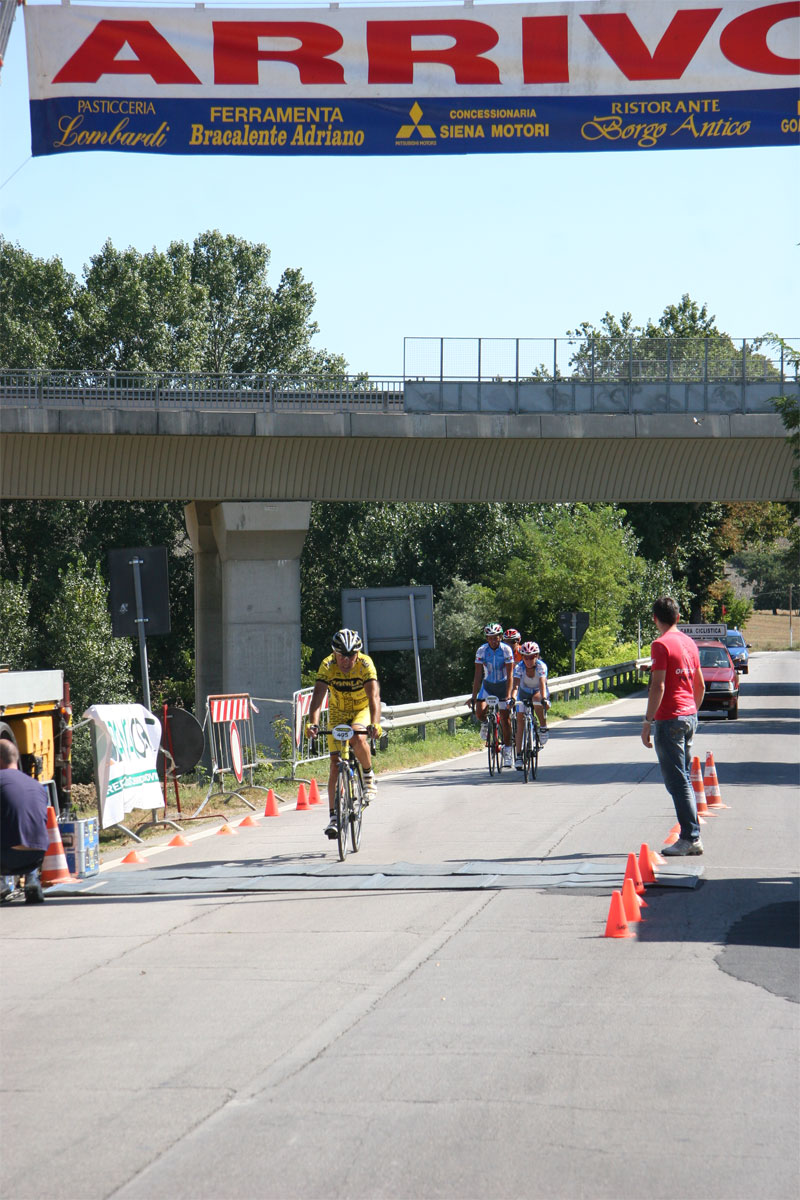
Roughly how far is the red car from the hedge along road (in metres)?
23.8

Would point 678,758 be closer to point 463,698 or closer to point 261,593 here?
point 463,698

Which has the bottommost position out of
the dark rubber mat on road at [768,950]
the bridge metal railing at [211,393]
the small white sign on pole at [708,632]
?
the dark rubber mat on road at [768,950]

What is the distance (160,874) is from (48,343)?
4931 centimetres

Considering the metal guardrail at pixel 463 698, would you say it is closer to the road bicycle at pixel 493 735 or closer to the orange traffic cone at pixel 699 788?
the road bicycle at pixel 493 735

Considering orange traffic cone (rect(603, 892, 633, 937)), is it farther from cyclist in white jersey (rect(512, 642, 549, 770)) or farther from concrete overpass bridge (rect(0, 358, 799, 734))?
concrete overpass bridge (rect(0, 358, 799, 734))

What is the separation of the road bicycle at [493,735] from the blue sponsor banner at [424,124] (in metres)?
9.25

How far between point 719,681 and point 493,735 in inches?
659

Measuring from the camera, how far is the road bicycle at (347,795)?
11344mm

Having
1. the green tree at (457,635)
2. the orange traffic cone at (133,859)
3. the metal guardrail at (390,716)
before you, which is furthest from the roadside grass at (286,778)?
A: the green tree at (457,635)

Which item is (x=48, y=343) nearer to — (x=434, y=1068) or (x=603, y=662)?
(x=603, y=662)

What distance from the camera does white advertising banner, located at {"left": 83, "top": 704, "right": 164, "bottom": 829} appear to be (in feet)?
41.9

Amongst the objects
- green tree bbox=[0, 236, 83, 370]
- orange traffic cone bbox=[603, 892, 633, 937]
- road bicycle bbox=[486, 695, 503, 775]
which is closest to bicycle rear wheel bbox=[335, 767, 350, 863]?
orange traffic cone bbox=[603, 892, 633, 937]

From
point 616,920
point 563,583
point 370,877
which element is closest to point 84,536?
point 563,583

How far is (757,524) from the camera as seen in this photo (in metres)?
69.2
